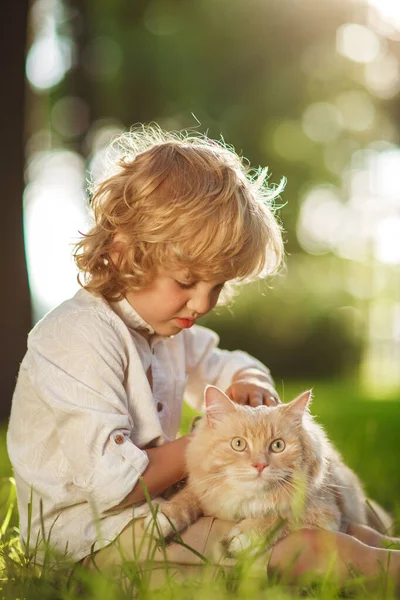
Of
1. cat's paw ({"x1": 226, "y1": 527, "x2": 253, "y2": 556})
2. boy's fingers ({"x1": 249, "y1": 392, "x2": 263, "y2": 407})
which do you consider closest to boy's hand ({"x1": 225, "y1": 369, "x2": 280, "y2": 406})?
boy's fingers ({"x1": 249, "y1": 392, "x2": 263, "y2": 407})

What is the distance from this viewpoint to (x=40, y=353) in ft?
7.18

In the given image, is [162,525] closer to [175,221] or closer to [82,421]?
[82,421]

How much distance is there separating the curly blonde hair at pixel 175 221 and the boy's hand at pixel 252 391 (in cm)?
38

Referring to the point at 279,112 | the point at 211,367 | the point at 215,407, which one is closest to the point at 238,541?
the point at 215,407

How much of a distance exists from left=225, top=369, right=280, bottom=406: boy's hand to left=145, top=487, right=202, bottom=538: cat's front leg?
45 cm

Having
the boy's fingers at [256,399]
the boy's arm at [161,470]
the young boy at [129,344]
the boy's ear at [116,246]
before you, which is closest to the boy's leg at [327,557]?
the young boy at [129,344]

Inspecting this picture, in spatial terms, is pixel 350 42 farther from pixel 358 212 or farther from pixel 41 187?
pixel 41 187

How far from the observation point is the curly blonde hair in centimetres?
225

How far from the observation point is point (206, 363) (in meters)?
2.81

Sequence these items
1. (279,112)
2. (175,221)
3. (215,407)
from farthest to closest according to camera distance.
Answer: (279,112) → (175,221) → (215,407)

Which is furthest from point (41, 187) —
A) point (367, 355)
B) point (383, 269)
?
point (383, 269)

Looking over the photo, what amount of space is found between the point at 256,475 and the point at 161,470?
1.04 ft

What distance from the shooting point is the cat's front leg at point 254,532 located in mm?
1894

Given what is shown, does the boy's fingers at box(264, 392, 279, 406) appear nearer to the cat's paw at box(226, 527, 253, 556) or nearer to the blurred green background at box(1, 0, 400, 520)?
the cat's paw at box(226, 527, 253, 556)
